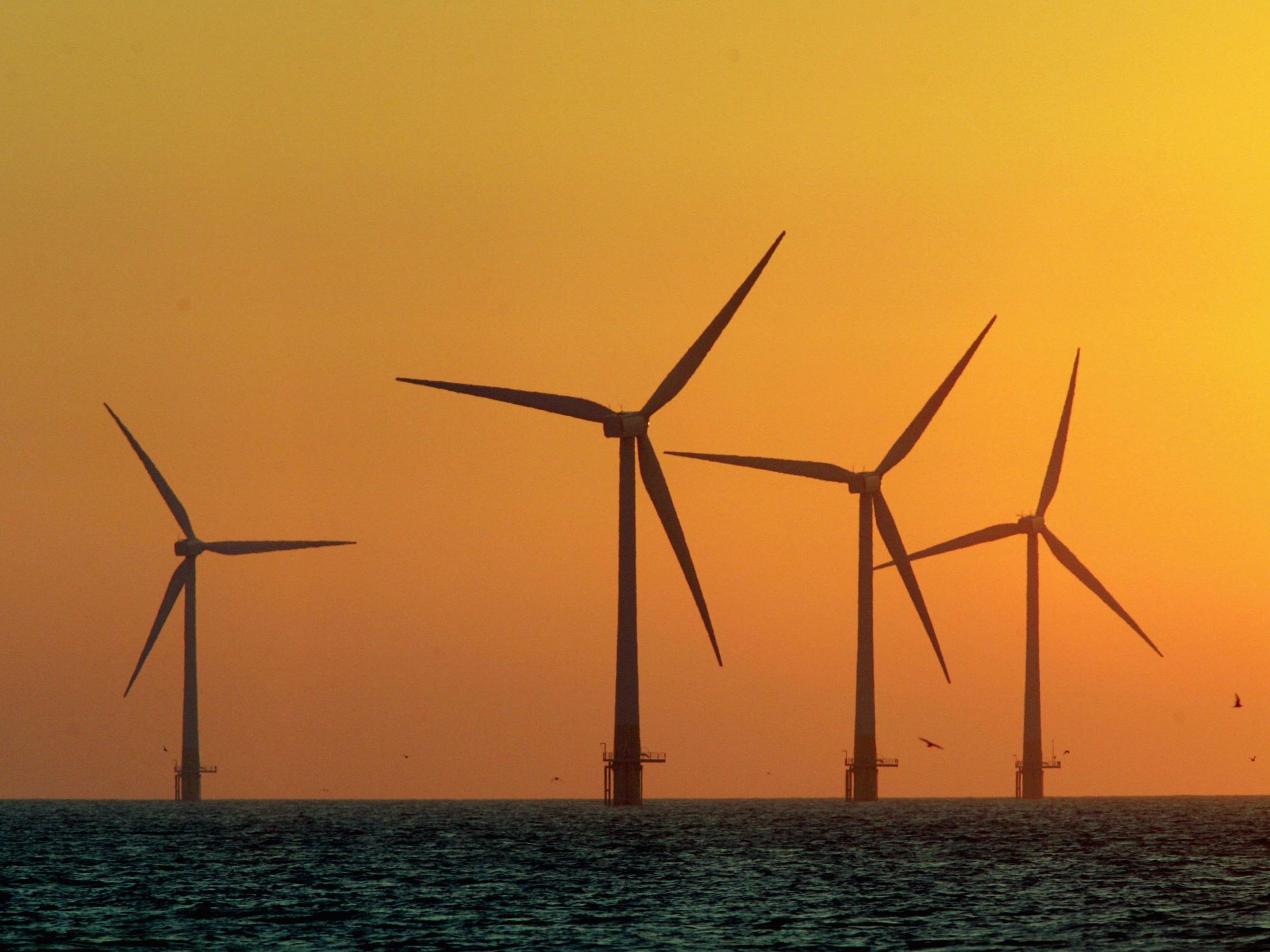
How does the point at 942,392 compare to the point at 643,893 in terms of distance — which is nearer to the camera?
the point at 643,893

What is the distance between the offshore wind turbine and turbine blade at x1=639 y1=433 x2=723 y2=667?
0.05m

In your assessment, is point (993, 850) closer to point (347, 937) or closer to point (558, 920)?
point (558, 920)

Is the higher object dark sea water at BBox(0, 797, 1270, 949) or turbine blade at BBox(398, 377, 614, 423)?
turbine blade at BBox(398, 377, 614, 423)

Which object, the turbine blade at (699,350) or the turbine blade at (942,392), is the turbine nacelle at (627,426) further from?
the turbine blade at (942,392)

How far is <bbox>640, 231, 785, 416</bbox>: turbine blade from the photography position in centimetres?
14862

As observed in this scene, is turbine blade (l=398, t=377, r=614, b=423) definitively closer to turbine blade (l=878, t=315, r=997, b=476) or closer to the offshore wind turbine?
the offshore wind turbine

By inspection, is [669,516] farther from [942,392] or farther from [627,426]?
[942,392]

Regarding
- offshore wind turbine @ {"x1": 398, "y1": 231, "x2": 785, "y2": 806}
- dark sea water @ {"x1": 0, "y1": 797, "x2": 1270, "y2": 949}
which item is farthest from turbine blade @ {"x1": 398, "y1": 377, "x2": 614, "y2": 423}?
dark sea water @ {"x1": 0, "y1": 797, "x2": 1270, "y2": 949}

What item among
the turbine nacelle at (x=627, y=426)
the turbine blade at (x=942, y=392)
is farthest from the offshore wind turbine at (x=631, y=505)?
A: the turbine blade at (x=942, y=392)

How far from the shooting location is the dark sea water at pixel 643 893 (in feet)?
264

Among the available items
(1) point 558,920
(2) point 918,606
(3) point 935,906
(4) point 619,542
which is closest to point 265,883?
(1) point 558,920

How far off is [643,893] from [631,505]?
72.0 m

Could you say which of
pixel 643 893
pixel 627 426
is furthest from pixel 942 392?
pixel 643 893

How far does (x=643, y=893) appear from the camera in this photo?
3971 inches
